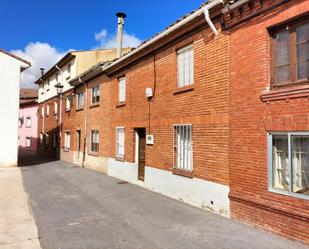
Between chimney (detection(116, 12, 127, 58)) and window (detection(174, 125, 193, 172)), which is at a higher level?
chimney (detection(116, 12, 127, 58))

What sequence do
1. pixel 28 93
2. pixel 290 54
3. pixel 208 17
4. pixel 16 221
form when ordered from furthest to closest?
pixel 28 93, pixel 208 17, pixel 16 221, pixel 290 54

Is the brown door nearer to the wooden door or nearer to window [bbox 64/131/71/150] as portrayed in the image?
the wooden door

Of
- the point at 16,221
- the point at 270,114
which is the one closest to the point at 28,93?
the point at 16,221

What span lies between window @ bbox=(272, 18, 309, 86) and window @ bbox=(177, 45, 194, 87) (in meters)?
2.96

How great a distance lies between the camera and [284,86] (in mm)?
6199

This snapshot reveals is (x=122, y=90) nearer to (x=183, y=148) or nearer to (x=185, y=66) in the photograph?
(x=185, y=66)

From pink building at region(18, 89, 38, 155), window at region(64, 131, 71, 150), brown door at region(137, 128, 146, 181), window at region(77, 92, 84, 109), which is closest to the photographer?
brown door at region(137, 128, 146, 181)

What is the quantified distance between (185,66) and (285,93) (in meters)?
3.96

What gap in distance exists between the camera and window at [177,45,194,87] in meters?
9.14

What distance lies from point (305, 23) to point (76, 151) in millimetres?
16761

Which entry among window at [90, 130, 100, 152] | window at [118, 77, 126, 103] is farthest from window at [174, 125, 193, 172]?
window at [90, 130, 100, 152]

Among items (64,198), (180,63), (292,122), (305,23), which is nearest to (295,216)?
(292,122)

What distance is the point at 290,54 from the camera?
20.2 ft

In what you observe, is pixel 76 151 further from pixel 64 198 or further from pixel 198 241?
pixel 198 241
